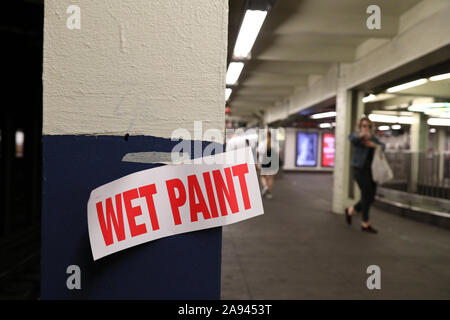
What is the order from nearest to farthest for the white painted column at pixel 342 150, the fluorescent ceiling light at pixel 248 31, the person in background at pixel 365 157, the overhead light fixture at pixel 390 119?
1. the fluorescent ceiling light at pixel 248 31
2. the person in background at pixel 365 157
3. the white painted column at pixel 342 150
4. the overhead light fixture at pixel 390 119

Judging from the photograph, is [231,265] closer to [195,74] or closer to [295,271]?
[295,271]

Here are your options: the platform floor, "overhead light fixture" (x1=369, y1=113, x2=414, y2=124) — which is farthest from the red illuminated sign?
the platform floor

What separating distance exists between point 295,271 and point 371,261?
106 centimetres

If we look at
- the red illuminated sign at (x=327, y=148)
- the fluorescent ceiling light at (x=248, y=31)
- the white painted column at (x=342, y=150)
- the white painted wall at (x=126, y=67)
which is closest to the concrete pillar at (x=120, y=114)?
the white painted wall at (x=126, y=67)

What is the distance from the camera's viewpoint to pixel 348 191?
766 cm

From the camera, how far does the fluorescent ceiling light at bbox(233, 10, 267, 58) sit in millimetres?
4262

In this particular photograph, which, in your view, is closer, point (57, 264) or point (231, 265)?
point (57, 264)

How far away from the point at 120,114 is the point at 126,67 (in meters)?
0.17

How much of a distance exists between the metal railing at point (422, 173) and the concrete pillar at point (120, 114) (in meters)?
7.21

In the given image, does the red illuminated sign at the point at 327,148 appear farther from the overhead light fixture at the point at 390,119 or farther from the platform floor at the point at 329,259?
the platform floor at the point at 329,259

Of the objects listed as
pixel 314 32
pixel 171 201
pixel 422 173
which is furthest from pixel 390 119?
pixel 171 201

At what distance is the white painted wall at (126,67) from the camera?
1.26m
